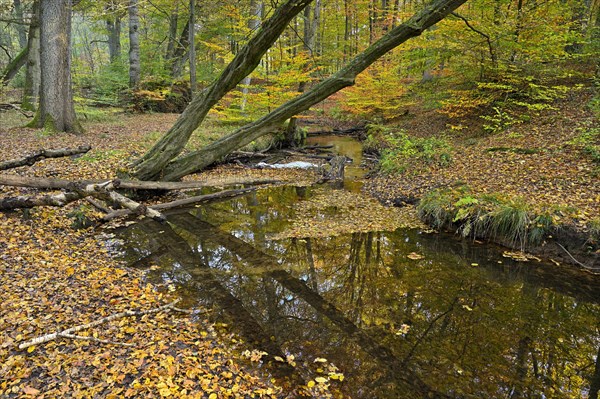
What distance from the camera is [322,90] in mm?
7277

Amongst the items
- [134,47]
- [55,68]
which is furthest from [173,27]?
[55,68]

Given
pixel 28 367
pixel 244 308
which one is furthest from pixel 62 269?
pixel 244 308

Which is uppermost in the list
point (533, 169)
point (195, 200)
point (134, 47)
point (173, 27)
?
point (173, 27)

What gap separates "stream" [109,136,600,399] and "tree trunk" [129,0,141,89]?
45.8 feet

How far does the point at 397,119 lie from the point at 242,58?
40.4 ft

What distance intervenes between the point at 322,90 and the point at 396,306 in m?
4.48

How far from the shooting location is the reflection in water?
3619mm

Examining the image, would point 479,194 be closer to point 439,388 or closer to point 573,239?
point 573,239

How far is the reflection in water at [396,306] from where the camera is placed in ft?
11.9

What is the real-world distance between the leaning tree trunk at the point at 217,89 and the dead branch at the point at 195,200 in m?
0.86

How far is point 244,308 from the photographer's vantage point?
4676mm

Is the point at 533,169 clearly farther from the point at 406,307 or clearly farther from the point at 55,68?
→ the point at 55,68

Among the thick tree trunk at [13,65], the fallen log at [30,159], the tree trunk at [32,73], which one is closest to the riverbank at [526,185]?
the fallen log at [30,159]

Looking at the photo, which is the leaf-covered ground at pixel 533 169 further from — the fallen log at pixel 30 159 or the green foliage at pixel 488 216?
the fallen log at pixel 30 159
